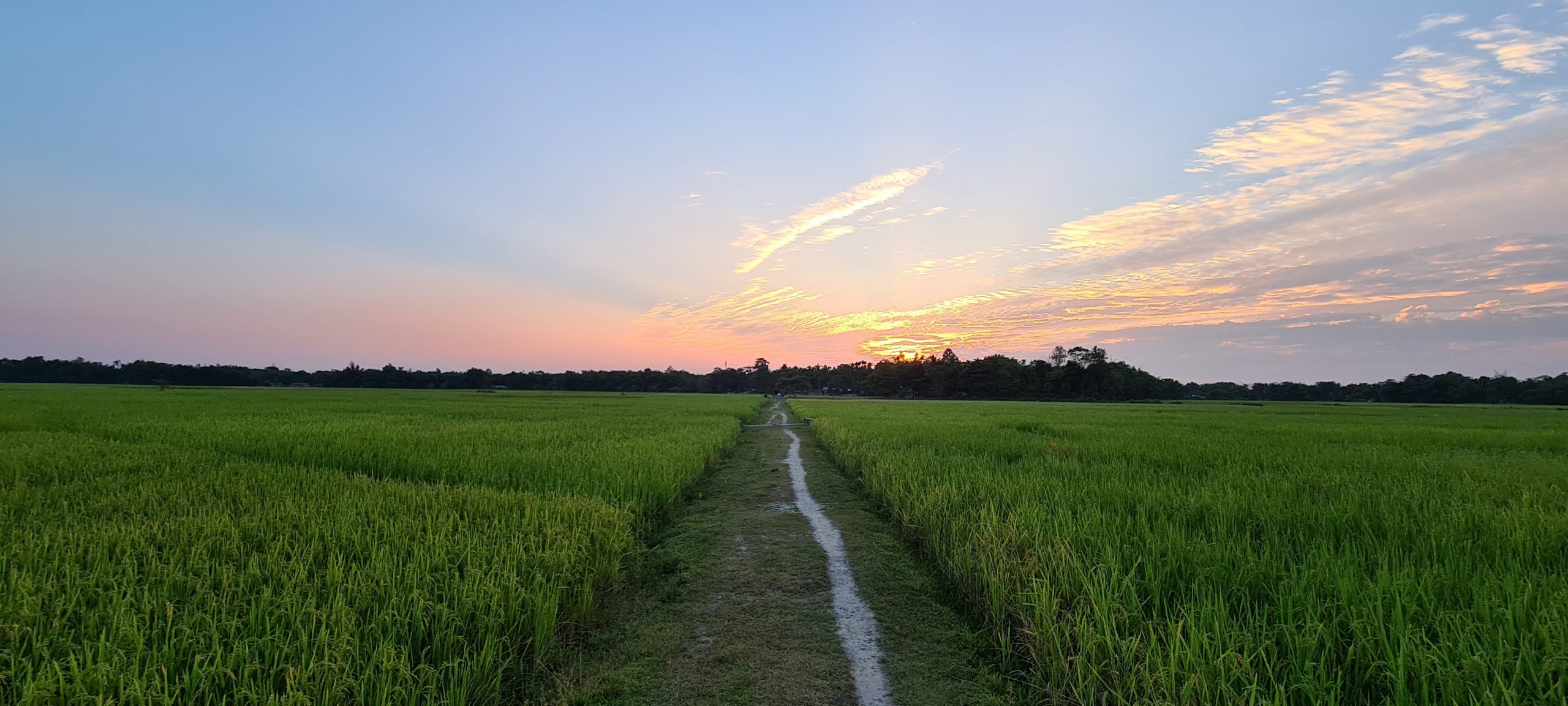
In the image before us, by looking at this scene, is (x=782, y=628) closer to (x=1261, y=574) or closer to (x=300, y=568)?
(x=1261, y=574)

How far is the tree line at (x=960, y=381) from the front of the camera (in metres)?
76.9

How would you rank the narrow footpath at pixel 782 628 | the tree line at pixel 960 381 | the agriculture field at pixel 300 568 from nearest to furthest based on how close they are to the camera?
1. the agriculture field at pixel 300 568
2. the narrow footpath at pixel 782 628
3. the tree line at pixel 960 381

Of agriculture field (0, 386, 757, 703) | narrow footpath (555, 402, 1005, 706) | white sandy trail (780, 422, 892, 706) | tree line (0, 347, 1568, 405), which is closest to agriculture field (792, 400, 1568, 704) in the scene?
narrow footpath (555, 402, 1005, 706)

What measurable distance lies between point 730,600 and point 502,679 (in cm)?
191

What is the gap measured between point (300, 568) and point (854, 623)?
3.79m

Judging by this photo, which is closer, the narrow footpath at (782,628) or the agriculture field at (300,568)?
the agriculture field at (300,568)

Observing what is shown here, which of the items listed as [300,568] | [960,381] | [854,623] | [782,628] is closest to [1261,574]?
[854,623]

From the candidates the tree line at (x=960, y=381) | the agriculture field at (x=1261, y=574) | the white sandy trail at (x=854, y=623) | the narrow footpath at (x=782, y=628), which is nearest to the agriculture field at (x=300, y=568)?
the narrow footpath at (x=782, y=628)

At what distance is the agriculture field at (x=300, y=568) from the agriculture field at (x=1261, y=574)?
10.4 feet

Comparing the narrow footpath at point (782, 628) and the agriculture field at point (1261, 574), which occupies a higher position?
the agriculture field at point (1261, 574)

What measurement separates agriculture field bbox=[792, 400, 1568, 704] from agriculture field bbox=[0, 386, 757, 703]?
3182mm

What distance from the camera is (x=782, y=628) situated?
421cm

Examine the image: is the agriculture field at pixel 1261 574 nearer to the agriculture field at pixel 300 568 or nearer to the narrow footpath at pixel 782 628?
the narrow footpath at pixel 782 628

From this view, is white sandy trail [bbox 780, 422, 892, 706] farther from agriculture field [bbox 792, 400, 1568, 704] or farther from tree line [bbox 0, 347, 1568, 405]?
tree line [bbox 0, 347, 1568, 405]
